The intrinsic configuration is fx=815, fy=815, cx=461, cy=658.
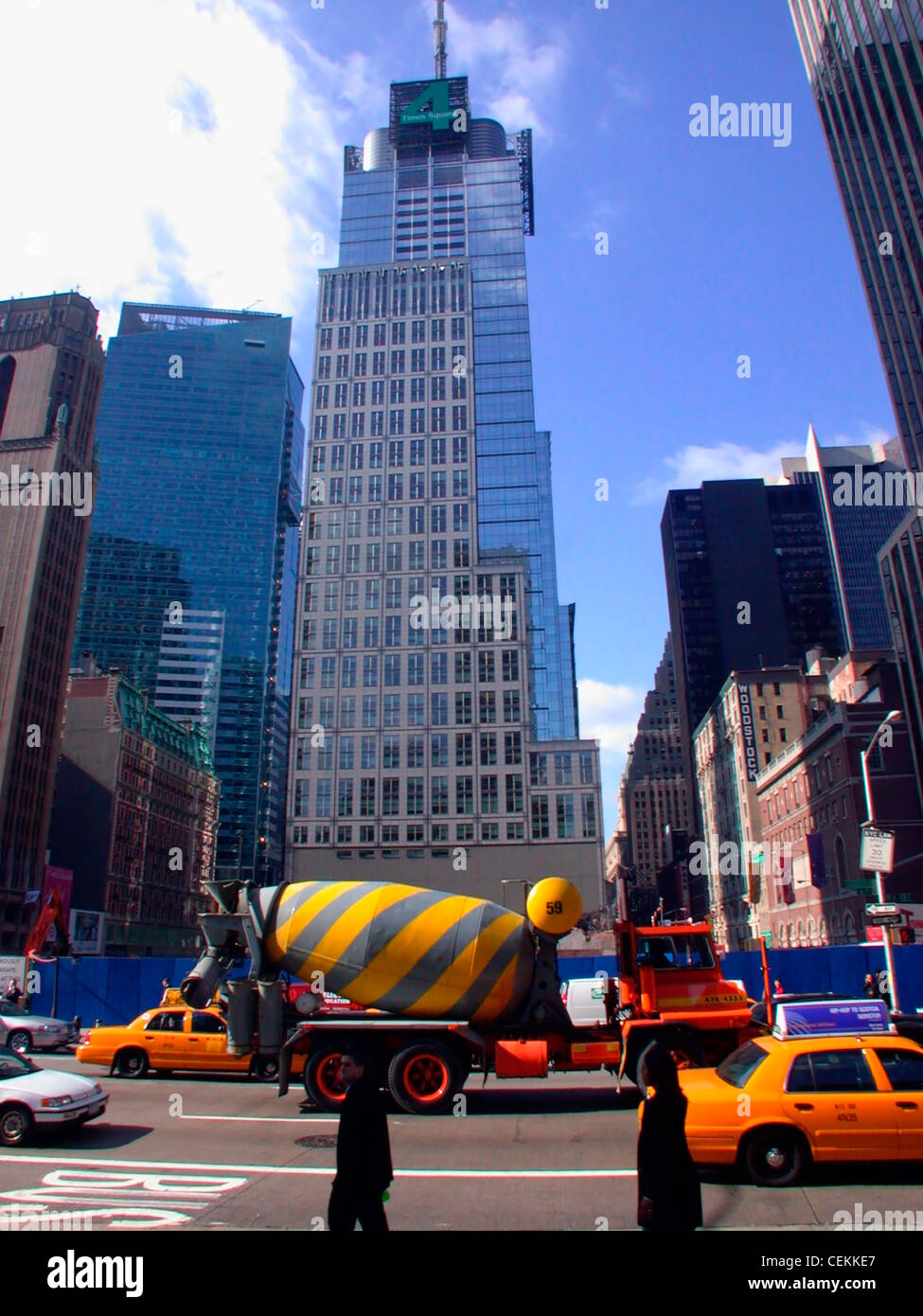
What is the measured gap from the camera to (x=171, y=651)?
159 m

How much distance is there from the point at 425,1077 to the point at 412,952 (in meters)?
1.98

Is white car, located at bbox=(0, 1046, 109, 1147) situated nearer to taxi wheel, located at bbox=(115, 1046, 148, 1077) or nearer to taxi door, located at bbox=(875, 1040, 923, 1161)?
taxi wheel, located at bbox=(115, 1046, 148, 1077)

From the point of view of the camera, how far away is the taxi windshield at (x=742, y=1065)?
9.34m

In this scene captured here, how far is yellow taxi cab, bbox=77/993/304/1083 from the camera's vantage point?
57.6ft

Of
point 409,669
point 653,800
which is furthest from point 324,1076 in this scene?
point 653,800

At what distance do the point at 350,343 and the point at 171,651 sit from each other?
286 ft

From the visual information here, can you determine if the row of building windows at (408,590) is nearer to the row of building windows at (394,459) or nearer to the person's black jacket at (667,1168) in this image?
the row of building windows at (394,459)

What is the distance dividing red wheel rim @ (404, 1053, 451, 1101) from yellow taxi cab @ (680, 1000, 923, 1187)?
5.34 metres

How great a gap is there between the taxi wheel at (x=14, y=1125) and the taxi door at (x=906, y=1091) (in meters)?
10.9

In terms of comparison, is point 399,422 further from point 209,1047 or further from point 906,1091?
point 906,1091

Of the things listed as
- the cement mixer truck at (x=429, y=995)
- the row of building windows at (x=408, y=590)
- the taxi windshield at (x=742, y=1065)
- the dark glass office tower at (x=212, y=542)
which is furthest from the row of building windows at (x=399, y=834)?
the dark glass office tower at (x=212, y=542)

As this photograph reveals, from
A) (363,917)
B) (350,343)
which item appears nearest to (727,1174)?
(363,917)

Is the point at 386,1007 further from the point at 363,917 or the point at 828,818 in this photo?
the point at 828,818
